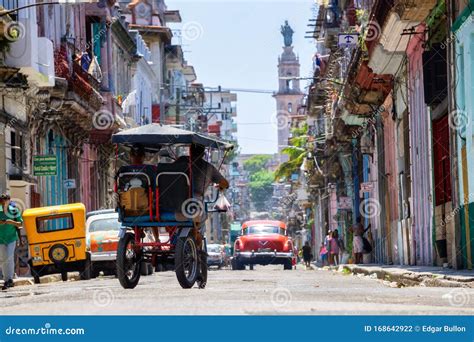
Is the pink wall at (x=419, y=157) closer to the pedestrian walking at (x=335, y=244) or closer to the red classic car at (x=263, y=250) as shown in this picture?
the red classic car at (x=263, y=250)

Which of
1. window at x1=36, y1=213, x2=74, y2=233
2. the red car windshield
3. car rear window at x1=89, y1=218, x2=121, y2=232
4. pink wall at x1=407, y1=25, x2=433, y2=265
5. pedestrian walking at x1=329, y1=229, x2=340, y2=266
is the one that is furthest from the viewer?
pedestrian walking at x1=329, y1=229, x2=340, y2=266

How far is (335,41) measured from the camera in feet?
174

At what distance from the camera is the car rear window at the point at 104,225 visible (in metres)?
29.5

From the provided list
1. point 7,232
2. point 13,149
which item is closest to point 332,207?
point 13,149

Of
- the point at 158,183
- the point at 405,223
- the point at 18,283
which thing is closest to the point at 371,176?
the point at 405,223

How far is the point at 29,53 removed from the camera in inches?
1188

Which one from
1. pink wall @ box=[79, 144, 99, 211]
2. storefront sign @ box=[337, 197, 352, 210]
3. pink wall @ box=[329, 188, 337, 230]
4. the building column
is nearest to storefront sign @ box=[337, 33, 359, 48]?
the building column

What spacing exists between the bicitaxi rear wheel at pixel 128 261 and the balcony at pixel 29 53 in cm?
1346

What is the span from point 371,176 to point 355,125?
3.39 meters

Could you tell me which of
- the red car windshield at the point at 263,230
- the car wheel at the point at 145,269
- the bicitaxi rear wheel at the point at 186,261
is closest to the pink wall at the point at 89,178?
the red car windshield at the point at 263,230

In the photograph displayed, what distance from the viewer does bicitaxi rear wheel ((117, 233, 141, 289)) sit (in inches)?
622

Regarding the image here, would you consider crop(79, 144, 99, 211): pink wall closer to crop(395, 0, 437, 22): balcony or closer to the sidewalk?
the sidewalk

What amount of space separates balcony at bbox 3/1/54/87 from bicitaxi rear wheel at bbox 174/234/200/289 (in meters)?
13.8
